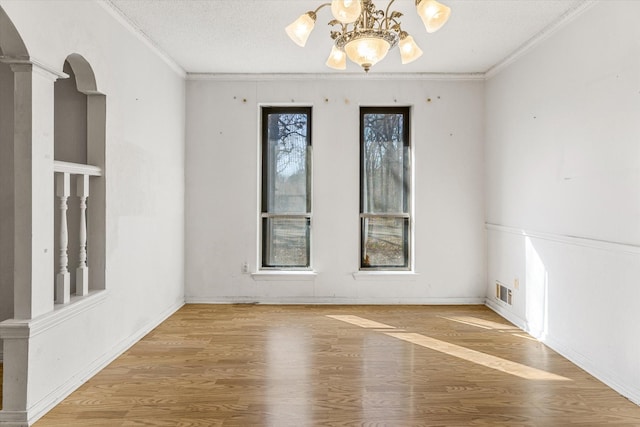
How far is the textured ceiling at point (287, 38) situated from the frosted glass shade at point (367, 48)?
3.65ft

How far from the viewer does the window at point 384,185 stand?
196 inches

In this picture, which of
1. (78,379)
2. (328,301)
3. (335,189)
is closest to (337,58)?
(335,189)

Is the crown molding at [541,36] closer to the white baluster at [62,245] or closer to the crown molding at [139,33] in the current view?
the crown molding at [139,33]

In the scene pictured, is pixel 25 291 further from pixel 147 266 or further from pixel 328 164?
pixel 328 164

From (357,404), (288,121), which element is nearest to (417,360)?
(357,404)

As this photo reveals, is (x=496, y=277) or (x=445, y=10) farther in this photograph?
(x=496, y=277)

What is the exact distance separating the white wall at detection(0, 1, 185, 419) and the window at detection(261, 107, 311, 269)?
988 mm

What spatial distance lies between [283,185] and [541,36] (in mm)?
3024

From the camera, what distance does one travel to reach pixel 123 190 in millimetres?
3307

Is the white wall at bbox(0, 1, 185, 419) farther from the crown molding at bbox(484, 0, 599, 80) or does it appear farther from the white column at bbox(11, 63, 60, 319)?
the crown molding at bbox(484, 0, 599, 80)

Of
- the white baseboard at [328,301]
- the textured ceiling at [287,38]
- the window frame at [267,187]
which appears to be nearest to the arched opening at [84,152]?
the textured ceiling at [287,38]

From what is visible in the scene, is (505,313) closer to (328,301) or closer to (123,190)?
(328,301)

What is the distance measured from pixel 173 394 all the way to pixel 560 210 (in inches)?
126

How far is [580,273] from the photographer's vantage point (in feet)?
10.1
